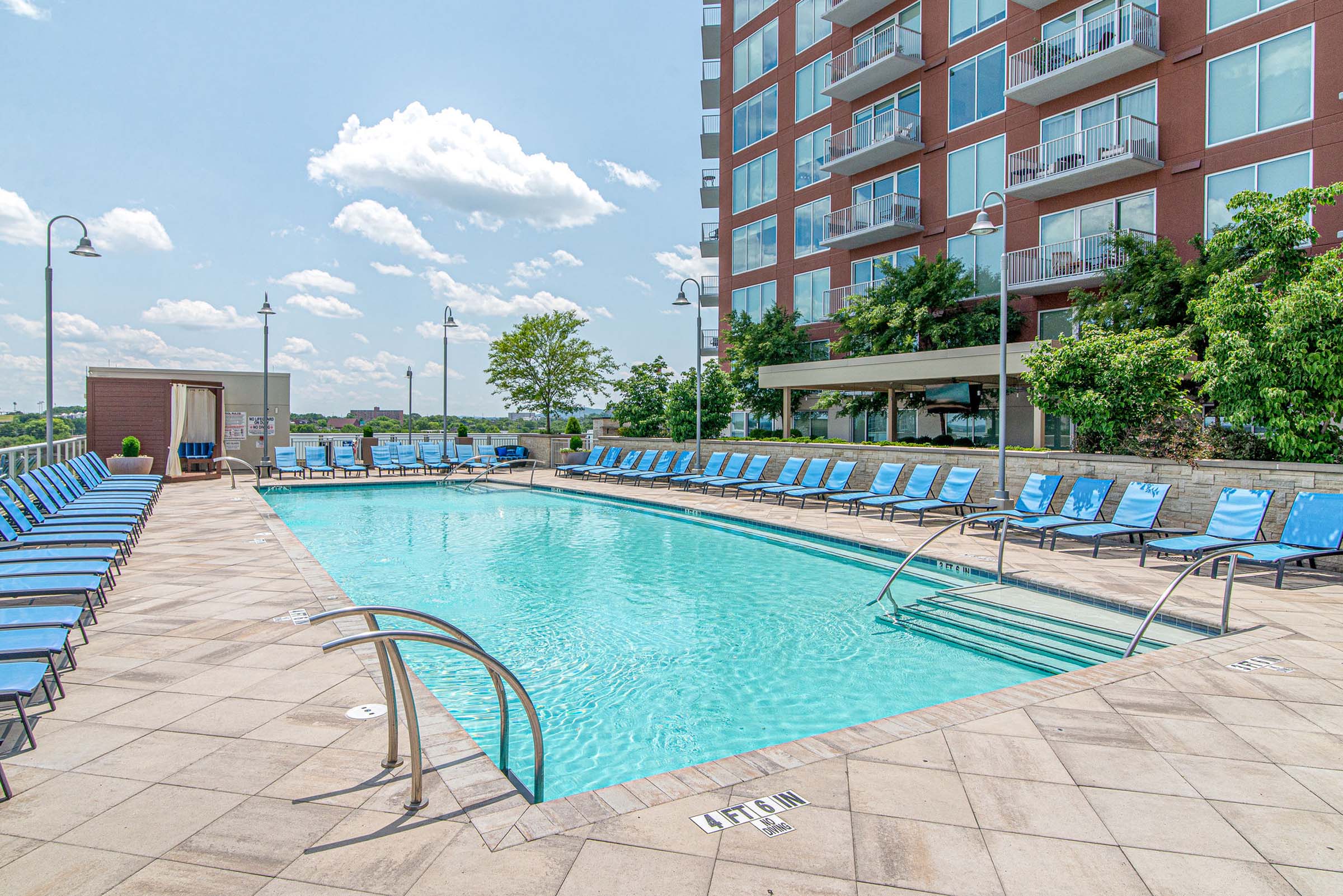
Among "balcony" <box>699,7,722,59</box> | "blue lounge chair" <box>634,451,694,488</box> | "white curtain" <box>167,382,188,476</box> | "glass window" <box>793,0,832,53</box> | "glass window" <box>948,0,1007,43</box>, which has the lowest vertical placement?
"blue lounge chair" <box>634,451,694,488</box>

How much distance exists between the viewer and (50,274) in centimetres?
1271

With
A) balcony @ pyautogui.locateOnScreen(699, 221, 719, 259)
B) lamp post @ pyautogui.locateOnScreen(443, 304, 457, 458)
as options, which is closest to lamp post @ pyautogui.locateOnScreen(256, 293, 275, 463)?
lamp post @ pyautogui.locateOnScreen(443, 304, 457, 458)

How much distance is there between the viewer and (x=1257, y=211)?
1003 cm

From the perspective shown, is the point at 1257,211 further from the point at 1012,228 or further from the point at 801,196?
the point at 801,196

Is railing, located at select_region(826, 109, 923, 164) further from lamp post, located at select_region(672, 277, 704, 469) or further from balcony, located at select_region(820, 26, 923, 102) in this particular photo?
lamp post, located at select_region(672, 277, 704, 469)

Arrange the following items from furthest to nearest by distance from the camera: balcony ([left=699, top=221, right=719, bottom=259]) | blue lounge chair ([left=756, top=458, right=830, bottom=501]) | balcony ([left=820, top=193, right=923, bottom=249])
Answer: balcony ([left=699, top=221, right=719, bottom=259]), balcony ([left=820, top=193, right=923, bottom=249]), blue lounge chair ([left=756, top=458, right=830, bottom=501])

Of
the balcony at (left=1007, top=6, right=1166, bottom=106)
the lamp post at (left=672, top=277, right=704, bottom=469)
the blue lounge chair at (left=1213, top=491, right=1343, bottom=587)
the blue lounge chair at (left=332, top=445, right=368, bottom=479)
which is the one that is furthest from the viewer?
the blue lounge chair at (left=332, top=445, right=368, bottom=479)

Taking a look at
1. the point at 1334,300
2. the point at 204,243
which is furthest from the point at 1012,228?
the point at 204,243

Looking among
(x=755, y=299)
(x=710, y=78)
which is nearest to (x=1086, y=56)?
(x=755, y=299)

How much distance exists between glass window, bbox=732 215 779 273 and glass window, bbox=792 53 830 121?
3.64m

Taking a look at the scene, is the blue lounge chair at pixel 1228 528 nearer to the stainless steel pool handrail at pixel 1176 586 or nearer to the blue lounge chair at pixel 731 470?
the stainless steel pool handrail at pixel 1176 586

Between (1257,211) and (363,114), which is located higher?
(363,114)

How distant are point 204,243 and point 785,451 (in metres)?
17.1

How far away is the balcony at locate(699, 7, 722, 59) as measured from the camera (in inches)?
1202
